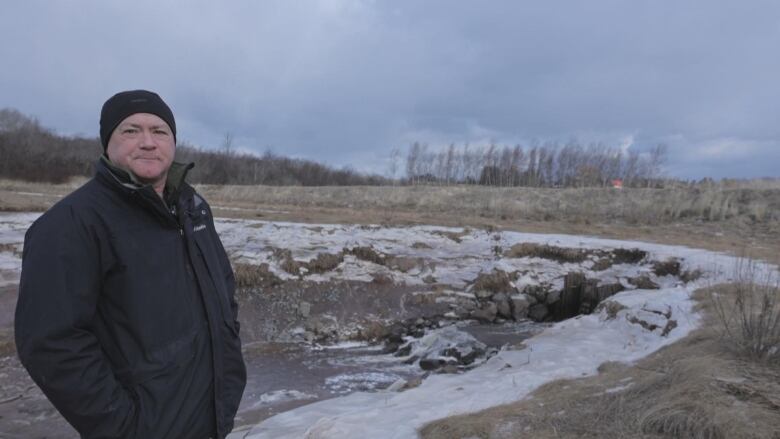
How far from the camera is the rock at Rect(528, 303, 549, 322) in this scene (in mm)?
12711

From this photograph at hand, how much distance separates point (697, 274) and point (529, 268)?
430 cm

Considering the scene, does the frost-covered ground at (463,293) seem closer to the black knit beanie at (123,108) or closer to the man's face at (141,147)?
the man's face at (141,147)

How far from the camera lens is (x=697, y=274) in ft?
41.0

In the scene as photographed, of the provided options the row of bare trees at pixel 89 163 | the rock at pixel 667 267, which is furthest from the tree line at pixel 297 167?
the rock at pixel 667 267

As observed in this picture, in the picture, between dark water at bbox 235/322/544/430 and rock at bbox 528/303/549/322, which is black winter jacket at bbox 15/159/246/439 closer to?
dark water at bbox 235/322/544/430

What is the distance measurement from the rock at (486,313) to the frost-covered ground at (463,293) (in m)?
0.83

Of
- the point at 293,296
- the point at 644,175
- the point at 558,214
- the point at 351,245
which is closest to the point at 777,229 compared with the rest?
the point at 558,214

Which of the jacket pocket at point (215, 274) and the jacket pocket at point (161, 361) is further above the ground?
the jacket pocket at point (215, 274)

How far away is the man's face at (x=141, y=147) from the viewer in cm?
203

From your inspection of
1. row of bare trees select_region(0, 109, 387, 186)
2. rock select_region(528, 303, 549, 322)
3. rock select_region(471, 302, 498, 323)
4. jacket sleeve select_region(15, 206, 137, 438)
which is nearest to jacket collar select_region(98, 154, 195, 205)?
jacket sleeve select_region(15, 206, 137, 438)

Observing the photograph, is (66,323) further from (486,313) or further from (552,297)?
(552,297)

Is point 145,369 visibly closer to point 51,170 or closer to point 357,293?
point 357,293

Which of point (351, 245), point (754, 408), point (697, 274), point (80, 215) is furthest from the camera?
point (351, 245)

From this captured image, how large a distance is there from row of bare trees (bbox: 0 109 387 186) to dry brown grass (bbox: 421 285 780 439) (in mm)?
49954
